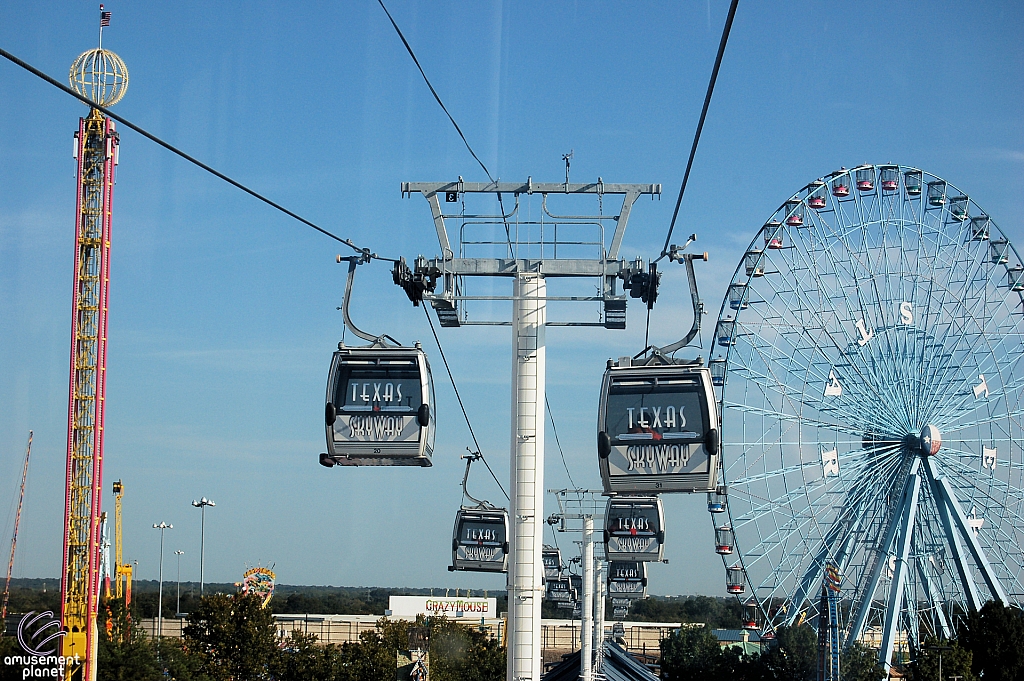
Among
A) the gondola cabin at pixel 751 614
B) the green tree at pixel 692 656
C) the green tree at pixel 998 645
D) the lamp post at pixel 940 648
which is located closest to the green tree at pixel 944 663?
the lamp post at pixel 940 648

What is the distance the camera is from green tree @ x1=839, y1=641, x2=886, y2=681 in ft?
130

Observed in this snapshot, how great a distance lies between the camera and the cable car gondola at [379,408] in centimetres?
1342

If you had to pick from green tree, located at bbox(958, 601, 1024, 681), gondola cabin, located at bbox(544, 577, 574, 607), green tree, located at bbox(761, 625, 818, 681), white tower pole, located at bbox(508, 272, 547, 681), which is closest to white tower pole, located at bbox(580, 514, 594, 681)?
white tower pole, located at bbox(508, 272, 547, 681)

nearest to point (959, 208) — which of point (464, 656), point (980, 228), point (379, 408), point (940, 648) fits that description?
point (980, 228)

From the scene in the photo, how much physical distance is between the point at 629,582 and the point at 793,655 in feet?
34.2

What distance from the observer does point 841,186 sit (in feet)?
126

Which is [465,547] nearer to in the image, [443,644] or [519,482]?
[519,482]

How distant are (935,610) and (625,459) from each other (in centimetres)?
2929

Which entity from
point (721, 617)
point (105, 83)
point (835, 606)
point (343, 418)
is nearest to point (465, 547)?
point (343, 418)

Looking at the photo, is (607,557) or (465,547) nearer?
(465,547)

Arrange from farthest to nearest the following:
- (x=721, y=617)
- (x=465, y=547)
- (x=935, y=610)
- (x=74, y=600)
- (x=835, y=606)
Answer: (x=721, y=617) < (x=74, y=600) < (x=935, y=610) < (x=835, y=606) < (x=465, y=547)

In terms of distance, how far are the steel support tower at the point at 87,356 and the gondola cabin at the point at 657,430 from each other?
109 ft

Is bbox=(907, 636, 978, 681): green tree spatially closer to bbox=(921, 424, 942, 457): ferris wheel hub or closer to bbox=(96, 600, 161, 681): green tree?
bbox=(921, 424, 942, 457): ferris wheel hub

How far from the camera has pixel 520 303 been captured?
45.1 feet
